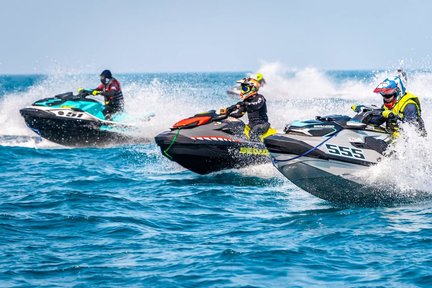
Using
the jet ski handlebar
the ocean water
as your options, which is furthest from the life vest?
the jet ski handlebar

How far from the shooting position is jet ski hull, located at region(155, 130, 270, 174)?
13.0m

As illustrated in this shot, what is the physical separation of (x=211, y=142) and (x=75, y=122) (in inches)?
222

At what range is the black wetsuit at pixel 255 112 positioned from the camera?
1294 cm

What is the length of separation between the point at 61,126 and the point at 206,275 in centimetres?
1137

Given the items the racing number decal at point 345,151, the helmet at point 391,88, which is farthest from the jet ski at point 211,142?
the racing number decal at point 345,151

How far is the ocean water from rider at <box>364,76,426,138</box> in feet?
1.02

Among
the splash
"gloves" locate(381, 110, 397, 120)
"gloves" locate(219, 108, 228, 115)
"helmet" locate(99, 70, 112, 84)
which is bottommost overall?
the splash

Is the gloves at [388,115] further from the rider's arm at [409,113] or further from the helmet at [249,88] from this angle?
the helmet at [249,88]

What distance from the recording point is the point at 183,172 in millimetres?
14156

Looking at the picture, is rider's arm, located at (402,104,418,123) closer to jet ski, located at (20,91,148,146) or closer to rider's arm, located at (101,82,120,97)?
rider's arm, located at (101,82,120,97)

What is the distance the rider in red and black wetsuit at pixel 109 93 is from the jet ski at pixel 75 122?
5.8 inches

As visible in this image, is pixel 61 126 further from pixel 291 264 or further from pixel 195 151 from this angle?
pixel 291 264

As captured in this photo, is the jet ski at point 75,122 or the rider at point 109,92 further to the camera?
the rider at point 109,92

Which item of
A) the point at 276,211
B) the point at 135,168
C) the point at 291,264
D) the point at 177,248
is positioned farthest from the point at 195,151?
the point at 291,264
